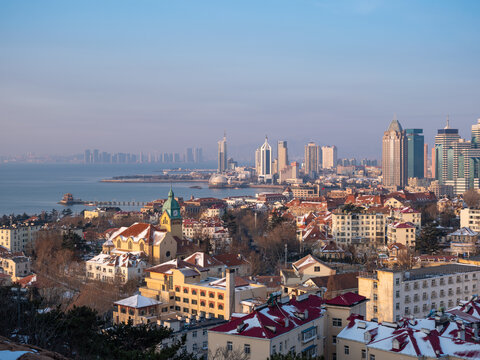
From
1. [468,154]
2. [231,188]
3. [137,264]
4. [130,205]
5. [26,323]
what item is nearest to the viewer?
[26,323]

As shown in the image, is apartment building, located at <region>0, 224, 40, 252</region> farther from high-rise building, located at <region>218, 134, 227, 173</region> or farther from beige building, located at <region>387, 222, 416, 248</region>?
high-rise building, located at <region>218, 134, 227, 173</region>

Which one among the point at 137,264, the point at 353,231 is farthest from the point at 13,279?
the point at 353,231

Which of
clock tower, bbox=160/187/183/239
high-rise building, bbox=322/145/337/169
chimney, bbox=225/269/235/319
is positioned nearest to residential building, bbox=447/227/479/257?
clock tower, bbox=160/187/183/239

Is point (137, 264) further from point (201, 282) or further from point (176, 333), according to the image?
point (176, 333)

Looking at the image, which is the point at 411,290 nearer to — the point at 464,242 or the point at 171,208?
the point at 464,242

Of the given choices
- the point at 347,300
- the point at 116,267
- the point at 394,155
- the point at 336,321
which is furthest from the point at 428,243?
the point at 394,155
